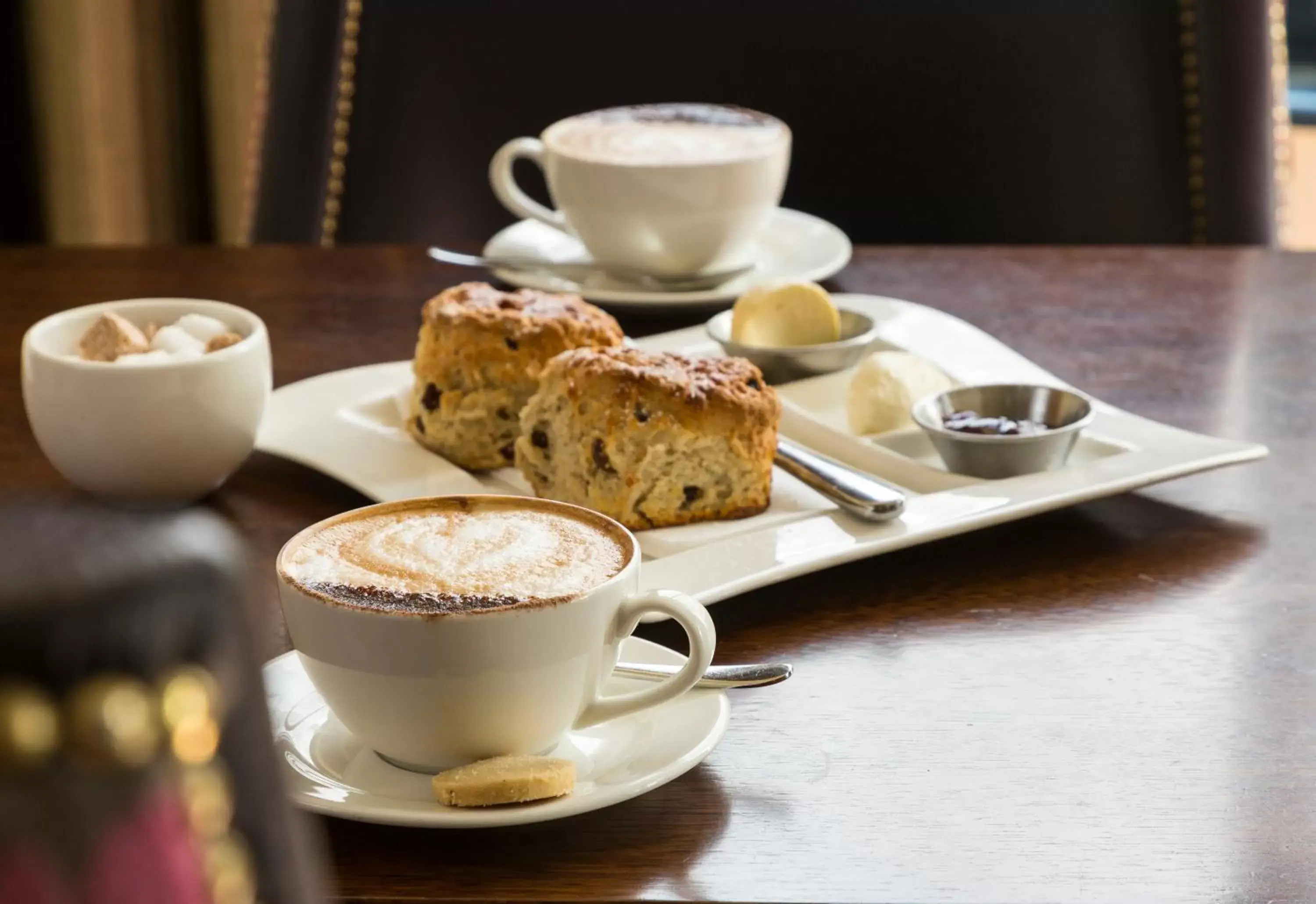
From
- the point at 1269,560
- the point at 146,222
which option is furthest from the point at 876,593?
the point at 146,222

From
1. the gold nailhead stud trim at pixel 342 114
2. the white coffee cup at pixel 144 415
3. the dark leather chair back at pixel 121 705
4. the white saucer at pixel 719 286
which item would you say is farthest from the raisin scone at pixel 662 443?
the gold nailhead stud trim at pixel 342 114

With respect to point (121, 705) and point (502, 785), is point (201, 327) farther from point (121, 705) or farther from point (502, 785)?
point (121, 705)

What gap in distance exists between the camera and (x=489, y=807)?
0.59 metres

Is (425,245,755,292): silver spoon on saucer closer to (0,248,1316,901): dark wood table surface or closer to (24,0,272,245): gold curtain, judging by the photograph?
(0,248,1316,901): dark wood table surface

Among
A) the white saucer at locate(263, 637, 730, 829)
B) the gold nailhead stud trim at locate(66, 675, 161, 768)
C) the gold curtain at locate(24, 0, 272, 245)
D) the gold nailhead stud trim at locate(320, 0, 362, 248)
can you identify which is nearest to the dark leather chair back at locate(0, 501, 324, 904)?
the gold nailhead stud trim at locate(66, 675, 161, 768)

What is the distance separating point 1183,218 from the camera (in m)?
2.04

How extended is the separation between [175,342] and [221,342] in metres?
0.03

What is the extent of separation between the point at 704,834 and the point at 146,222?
2.35 meters

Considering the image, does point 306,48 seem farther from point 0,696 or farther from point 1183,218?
point 0,696

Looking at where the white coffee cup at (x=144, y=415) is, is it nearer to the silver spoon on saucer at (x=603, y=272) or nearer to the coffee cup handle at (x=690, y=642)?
the coffee cup handle at (x=690, y=642)

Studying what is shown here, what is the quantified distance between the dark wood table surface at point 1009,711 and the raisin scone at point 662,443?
0.11m

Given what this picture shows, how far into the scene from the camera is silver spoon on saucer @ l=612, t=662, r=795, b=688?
2.24 feet

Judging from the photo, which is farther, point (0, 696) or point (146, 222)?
point (146, 222)

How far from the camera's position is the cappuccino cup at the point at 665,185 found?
4.93 feet
